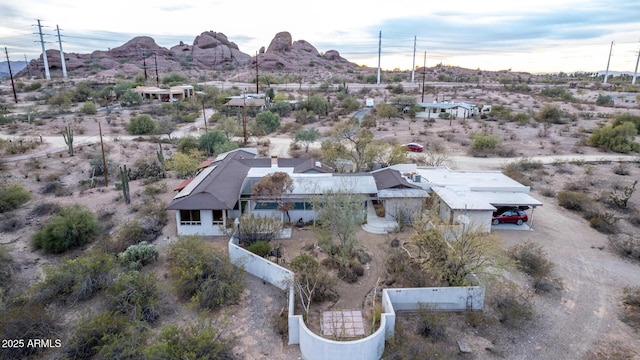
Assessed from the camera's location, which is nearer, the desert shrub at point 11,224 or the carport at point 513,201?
the desert shrub at point 11,224

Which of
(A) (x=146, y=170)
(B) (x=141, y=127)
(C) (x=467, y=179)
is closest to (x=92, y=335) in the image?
(A) (x=146, y=170)

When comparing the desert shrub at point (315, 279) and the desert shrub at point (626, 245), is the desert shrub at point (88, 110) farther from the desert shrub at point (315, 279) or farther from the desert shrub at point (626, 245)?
the desert shrub at point (626, 245)

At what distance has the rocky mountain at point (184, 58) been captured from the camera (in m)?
107

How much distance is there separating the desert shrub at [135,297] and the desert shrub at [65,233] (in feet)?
18.2

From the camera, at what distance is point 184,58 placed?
12406cm

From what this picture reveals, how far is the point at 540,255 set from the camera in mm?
16484

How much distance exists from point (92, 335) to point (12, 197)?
52.3ft

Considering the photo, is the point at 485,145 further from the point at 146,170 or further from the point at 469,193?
the point at 146,170

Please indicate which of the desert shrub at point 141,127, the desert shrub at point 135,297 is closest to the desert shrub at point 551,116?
the desert shrub at point 141,127

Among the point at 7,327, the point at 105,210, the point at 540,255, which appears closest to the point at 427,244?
the point at 540,255

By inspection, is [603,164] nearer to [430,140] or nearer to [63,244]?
[430,140]

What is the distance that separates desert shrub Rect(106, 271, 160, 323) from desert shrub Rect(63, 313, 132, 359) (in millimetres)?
738

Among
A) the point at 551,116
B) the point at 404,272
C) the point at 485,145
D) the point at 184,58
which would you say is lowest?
the point at 404,272

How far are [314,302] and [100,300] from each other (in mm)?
7957
